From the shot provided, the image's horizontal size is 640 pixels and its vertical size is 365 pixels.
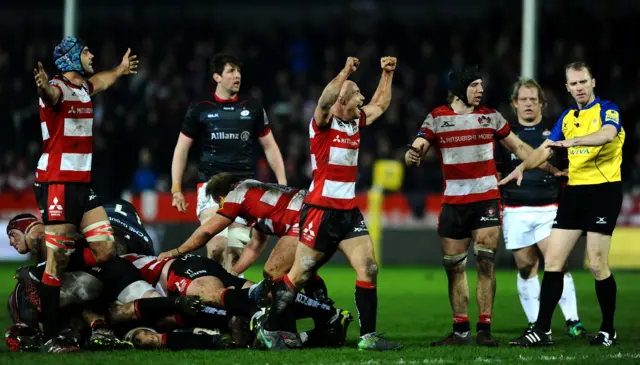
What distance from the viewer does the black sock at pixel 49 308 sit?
8.49 meters

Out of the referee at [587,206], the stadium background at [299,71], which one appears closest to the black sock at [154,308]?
the referee at [587,206]

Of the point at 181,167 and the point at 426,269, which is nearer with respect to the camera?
the point at 181,167

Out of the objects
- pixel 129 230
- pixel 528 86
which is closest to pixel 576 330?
pixel 528 86

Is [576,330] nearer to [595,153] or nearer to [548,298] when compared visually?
[548,298]

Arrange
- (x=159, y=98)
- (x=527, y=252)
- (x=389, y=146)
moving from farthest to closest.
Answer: (x=159, y=98) → (x=389, y=146) → (x=527, y=252)

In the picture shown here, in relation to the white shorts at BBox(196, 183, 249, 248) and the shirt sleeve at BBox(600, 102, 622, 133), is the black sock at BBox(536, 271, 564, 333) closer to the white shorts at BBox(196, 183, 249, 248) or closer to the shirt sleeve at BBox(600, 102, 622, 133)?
the shirt sleeve at BBox(600, 102, 622, 133)

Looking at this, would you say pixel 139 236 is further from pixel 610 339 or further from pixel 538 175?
pixel 610 339

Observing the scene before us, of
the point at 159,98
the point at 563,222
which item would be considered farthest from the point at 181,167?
the point at 159,98

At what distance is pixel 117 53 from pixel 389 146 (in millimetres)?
7880

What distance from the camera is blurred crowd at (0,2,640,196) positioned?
21125 mm

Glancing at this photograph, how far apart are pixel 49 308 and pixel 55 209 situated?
81cm

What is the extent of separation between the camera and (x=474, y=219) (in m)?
9.03

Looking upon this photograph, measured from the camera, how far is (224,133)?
424 inches

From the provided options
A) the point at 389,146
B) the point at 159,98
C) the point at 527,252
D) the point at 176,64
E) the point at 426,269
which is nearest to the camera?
the point at 527,252
